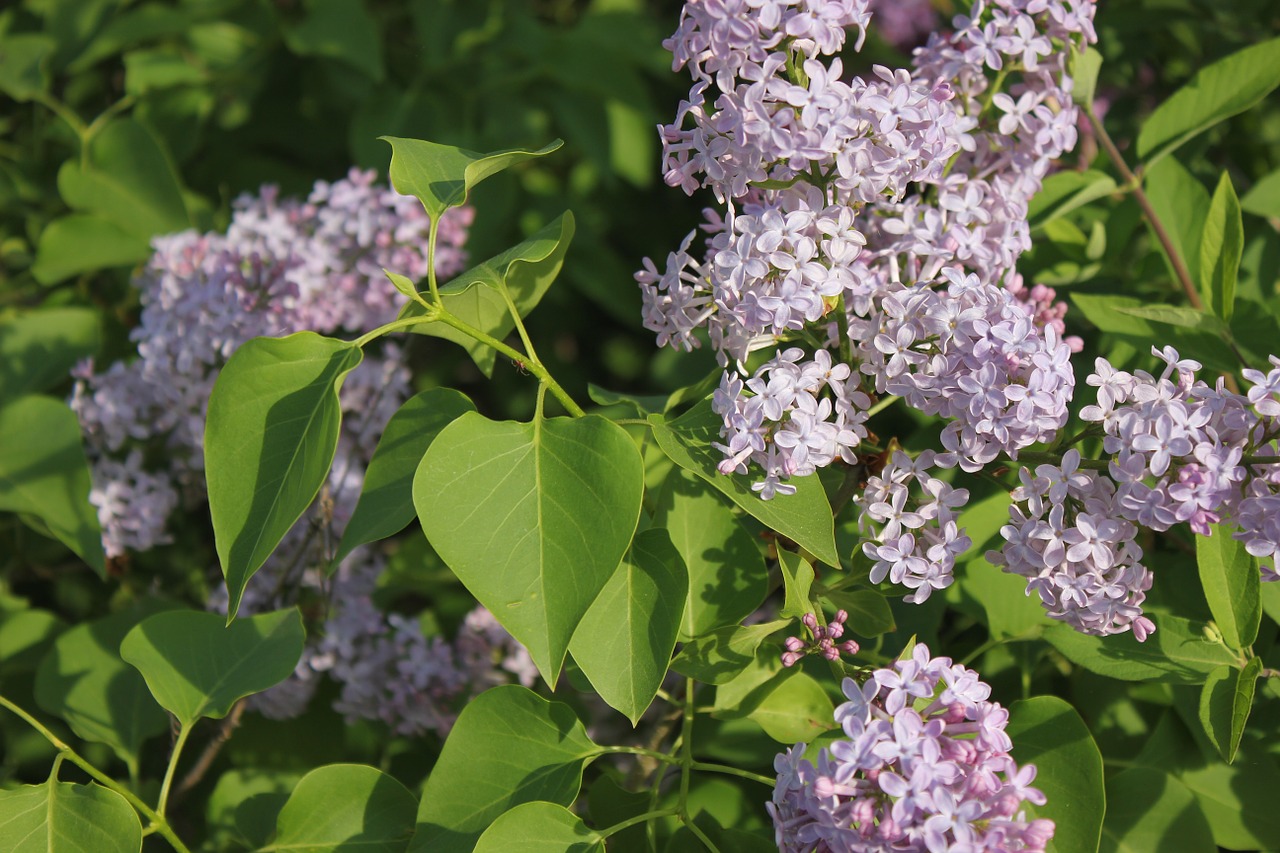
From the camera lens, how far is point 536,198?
2656 millimetres

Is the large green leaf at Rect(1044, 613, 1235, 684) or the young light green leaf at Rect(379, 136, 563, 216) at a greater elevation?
the young light green leaf at Rect(379, 136, 563, 216)

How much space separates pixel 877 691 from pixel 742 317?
0.36 m

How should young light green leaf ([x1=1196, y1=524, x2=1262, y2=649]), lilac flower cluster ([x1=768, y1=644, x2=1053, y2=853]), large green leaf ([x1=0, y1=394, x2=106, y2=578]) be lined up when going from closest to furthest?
1. lilac flower cluster ([x1=768, y1=644, x2=1053, y2=853])
2. young light green leaf ([x1=1196, y1=524, x2=1262, y2=649])
3. large green leaf ([x1=0, y1=394, x2=106, y2=578])

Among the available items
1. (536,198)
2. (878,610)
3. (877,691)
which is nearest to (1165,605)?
(878,610)

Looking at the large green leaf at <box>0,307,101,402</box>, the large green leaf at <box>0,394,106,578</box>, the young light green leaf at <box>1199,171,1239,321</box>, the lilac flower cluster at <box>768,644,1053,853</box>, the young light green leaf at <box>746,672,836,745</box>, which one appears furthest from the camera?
the large green leaf at <box>0,307,101,402</box>

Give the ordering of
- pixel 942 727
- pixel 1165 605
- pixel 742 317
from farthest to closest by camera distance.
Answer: pixel 1165 605 → pixel 742 317 → pixel 942 727

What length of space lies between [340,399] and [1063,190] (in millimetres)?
1127

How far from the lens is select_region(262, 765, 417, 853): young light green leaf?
120 cm

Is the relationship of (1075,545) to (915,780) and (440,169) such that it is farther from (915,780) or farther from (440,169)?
(440,169)

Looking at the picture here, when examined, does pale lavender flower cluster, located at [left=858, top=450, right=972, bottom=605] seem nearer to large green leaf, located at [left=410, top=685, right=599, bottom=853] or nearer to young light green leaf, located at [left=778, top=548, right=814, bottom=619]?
young light green leaf, located at [left=778, top=548, right=814, bottom=619]

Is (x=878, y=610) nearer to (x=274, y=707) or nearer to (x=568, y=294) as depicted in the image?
(x=274, y=707)

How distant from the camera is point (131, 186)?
85.3 inches

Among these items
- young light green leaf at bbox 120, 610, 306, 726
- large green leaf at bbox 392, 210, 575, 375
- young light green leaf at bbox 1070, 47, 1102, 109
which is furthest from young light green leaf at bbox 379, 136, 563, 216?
young light green leaf at bbox 1070, 47, 1102, 109

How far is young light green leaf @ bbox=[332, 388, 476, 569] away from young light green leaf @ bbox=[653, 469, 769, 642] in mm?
262
